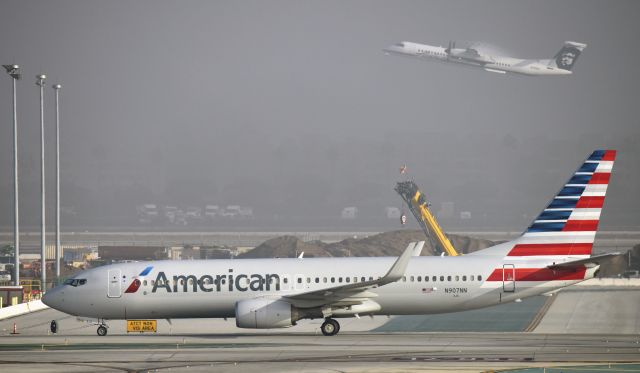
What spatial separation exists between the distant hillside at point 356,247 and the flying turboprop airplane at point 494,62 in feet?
266

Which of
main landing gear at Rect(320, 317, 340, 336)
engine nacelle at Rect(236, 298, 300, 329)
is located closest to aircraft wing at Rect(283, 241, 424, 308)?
engine nacelle at Rect(236, 298, 300, 329)

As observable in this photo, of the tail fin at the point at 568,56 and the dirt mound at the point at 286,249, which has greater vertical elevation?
the tail fin at the point at 568,56

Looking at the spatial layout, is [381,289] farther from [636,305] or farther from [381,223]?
[381,223]

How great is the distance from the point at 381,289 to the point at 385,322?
631 cm

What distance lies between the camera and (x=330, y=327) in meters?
41.5

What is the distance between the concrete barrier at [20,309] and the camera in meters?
51.1

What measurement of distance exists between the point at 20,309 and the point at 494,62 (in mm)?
134269

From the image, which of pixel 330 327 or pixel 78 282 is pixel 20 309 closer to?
pixel 78 282

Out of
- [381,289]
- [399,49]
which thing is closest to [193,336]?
[381,289]

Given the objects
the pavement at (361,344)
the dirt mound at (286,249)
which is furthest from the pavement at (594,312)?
the dirt mound at (286,249)

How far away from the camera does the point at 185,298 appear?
41938mm

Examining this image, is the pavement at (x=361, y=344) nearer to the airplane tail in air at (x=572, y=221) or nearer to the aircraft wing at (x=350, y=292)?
the aircraft wing at (x=350, y=292)

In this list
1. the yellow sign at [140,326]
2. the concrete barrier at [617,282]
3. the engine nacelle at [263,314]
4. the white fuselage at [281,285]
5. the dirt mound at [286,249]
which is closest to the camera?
the engine nacelle at [263,314]

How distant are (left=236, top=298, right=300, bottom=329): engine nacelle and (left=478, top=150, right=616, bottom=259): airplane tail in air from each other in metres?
8.76
